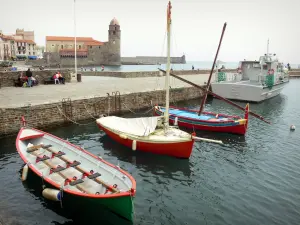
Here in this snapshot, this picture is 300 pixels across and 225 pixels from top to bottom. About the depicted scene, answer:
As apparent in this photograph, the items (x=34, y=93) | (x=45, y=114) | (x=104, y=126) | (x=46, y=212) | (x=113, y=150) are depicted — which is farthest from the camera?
(x=34, y=93)

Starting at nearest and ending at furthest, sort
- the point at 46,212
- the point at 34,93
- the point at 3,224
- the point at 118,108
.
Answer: the point at 3,224 < the point at 46,212 < the point at 34,93 < the point at 118,108

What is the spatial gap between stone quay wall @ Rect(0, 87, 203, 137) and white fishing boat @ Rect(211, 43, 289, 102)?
31.8ft

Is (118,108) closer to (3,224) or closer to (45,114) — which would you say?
(45,114)

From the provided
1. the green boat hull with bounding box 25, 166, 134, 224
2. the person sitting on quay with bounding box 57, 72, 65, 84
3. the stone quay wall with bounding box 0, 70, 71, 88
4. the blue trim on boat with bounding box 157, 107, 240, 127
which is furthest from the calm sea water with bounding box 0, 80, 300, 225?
the person sitting on quay with bounding box 57, 72, 65, 84

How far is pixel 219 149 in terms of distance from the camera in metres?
15.4

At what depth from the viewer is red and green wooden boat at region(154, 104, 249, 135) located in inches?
691

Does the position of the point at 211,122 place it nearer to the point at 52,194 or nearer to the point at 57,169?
the point at 57,169

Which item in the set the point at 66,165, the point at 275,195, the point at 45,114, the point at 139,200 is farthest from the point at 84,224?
the point at 45,114

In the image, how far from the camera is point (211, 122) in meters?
18.2

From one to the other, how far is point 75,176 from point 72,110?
10.2m

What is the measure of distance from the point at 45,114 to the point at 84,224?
11.3m

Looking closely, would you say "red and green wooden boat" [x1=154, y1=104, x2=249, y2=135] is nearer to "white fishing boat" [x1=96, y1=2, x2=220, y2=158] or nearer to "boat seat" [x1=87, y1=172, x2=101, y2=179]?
"white fishing boat" [x1=96, y1=2, x2=220, y2=158]

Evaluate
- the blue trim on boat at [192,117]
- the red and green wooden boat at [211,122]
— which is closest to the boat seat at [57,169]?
the red and green wooden boat at [211,122]

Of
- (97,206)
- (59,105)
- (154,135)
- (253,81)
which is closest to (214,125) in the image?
(154,135)
